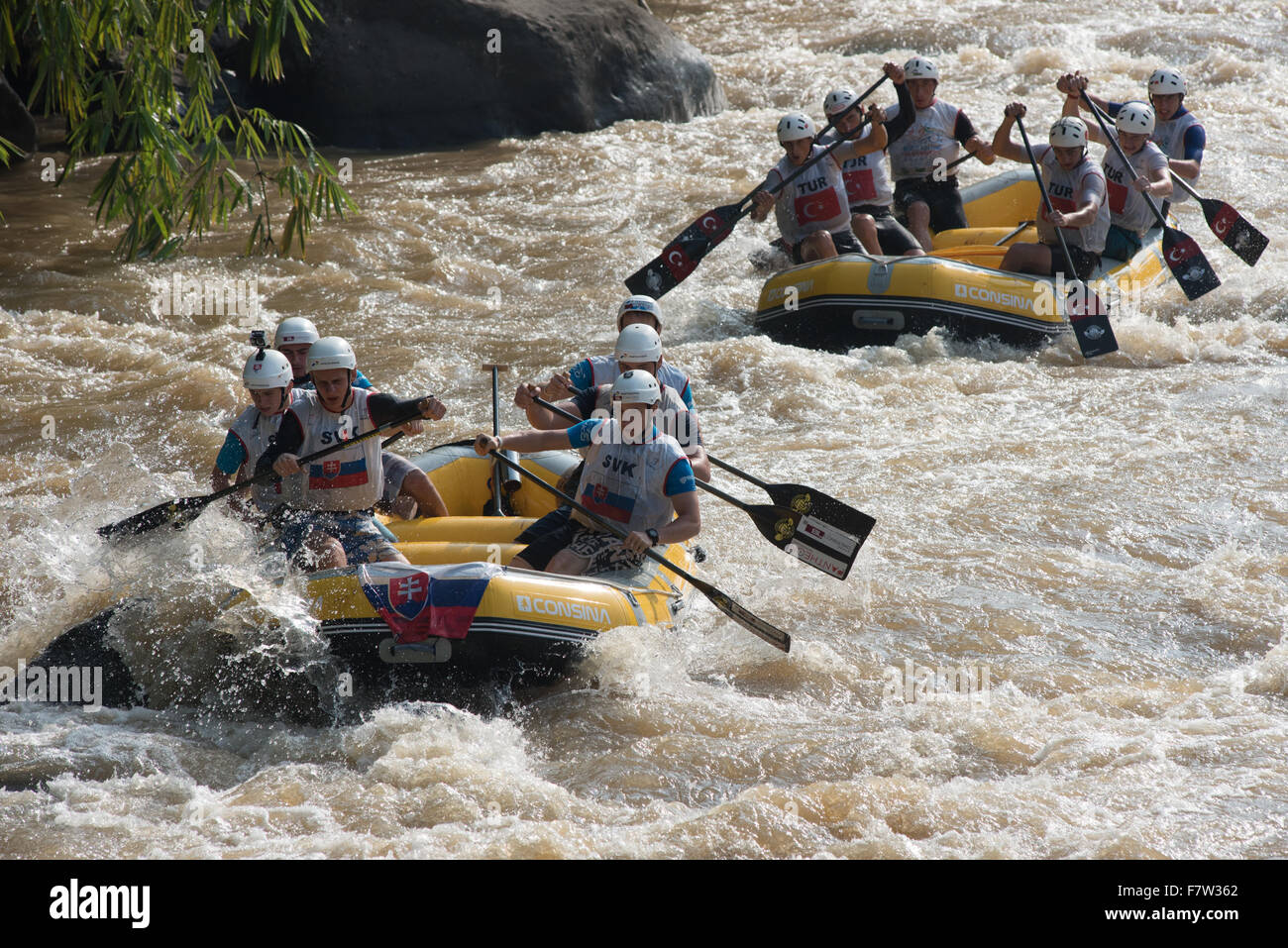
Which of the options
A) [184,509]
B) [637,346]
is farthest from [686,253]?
[184,509]

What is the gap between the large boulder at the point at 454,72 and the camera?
1505 cm

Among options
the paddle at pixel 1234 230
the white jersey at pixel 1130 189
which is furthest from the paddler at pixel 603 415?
the paddle at pixel 1234 230

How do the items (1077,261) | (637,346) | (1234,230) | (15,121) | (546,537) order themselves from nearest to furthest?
(546,537) → (637,346) → (1077,261) → (1234,230) → (15,121)

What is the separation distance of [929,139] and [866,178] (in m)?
0.81

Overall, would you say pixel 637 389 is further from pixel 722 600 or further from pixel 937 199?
pixel 937 199

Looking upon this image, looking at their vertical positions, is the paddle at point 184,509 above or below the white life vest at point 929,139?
below

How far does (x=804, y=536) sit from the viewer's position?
6.47m

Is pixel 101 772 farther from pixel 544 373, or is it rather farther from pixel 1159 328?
pixel 1159 328

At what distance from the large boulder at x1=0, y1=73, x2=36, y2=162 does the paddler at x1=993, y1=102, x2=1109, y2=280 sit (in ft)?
32.7

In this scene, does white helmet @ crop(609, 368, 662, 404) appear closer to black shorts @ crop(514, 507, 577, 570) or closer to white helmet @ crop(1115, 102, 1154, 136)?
black shorts @ crop(514, 507, 577, 570)

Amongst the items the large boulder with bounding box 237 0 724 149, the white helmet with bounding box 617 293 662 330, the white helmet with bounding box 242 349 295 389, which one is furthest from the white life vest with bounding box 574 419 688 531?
the large boulder with bounding box 237 0 724 149

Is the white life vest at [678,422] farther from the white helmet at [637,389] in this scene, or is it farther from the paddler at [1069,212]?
the paddler at [1069,212]

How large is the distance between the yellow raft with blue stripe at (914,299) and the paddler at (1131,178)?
0.30 meters

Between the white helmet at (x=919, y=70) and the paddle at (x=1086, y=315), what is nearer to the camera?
the paddle at (x=1086, y=315)
